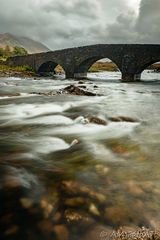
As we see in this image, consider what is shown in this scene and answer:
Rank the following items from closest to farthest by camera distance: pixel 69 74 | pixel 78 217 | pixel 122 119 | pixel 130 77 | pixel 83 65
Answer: pixel 78 217
pixel 122 119
pixel 130 77
pixel 83 65
pixel 69 74

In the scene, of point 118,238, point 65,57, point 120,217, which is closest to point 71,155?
point 120,217

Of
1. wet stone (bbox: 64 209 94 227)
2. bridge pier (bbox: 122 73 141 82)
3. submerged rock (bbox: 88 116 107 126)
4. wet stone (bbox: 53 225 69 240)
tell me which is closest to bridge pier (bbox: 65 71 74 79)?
bridge pier (bbox: 122 73 141 82)

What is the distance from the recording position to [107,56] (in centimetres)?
4128

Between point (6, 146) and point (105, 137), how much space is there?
249 centimetres

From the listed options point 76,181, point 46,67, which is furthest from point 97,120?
point 46,67

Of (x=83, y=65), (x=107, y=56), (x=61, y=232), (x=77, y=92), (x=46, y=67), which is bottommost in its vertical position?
(x=77, y=92)

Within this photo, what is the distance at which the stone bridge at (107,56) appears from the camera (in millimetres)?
37444

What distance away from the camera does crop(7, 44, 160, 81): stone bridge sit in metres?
37.4

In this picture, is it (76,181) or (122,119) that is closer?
(76,181)

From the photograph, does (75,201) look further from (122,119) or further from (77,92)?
(77,92)

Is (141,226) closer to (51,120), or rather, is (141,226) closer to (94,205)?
(94,205)

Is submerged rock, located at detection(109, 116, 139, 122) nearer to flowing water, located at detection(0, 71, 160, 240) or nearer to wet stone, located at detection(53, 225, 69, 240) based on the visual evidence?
flowing water, located at detection(0, 71, 160, 240)

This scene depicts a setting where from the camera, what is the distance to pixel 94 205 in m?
3.38

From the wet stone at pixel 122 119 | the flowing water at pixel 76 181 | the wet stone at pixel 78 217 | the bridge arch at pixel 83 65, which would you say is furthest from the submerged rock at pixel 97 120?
the bridge arch at pixel 83 65
